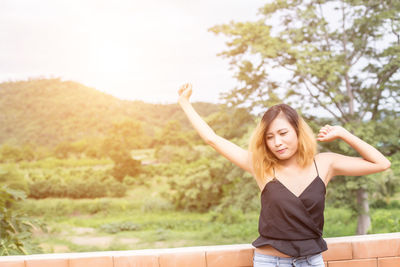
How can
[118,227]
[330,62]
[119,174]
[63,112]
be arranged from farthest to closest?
[63,112] → [119,174] → [118,227] → [330,62]

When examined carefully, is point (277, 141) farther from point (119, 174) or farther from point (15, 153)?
point (15, 153)

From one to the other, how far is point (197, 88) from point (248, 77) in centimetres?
240

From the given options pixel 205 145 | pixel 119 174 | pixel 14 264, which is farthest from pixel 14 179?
pixel 14 264

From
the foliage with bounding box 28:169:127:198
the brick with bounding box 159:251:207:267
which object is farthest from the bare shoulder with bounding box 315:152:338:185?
the foliage with bounding box 28:169:127:198

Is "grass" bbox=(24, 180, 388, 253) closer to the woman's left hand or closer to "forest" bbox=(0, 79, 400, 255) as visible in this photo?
"forest" bbox=(0, 79, 400, 255)

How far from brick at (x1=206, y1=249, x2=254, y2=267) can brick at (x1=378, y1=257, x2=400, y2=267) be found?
1.68ft

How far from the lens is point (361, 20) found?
598cm

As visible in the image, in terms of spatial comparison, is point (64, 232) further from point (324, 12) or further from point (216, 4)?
point (324, 12)

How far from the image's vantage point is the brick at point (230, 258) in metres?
1.47

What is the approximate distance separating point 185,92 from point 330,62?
4.84 metres

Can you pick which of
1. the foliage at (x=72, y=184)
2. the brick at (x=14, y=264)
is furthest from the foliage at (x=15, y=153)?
the brick at (x=14, y=264)

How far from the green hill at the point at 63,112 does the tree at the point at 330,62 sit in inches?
111

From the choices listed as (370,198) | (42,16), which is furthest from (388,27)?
(42,16)

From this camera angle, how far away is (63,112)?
913 cm
